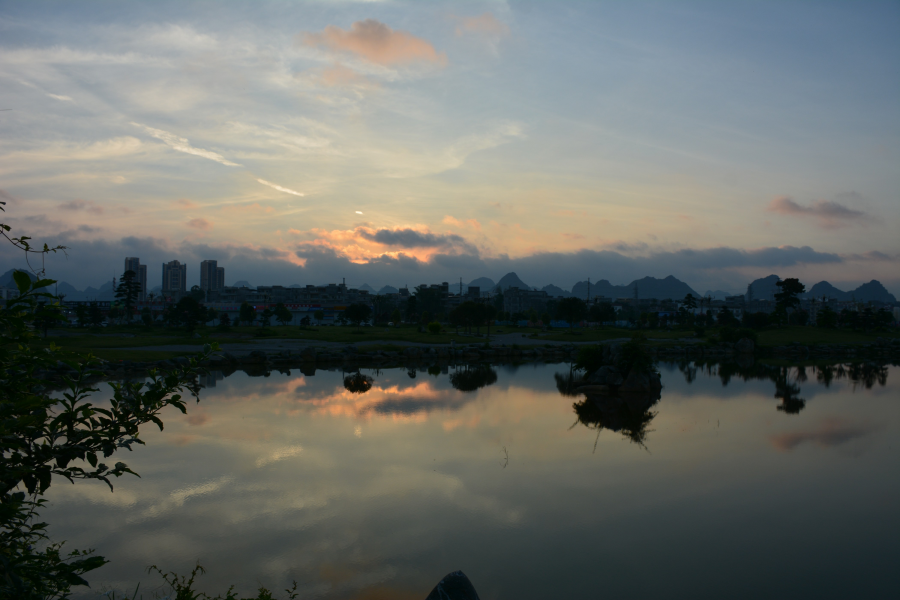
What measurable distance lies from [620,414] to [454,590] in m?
14.9

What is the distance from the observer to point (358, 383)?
2636 cm

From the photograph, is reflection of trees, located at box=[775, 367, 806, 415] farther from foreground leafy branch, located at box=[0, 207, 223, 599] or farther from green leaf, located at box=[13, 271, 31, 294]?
green leaf, located at box=[13, 271, 31, 294]

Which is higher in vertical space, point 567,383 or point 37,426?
point 37,426

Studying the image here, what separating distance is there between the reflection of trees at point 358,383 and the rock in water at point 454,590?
17951 millimetres

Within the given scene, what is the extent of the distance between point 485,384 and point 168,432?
587 inches

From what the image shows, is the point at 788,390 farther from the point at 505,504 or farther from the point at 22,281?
the point at 22,281

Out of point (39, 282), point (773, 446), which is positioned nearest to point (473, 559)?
point (39, 282)

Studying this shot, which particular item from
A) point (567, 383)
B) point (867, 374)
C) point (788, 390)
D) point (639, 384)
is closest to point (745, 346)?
point (867, 374)

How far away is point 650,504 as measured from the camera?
10211mm

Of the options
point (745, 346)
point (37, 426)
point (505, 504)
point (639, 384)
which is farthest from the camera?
point (745, 346)

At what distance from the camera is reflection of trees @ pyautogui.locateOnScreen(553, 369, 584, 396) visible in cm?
2456

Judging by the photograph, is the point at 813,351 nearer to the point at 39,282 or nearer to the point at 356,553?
the point at 356,553

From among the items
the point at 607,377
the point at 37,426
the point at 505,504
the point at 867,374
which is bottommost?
the point at 867,374

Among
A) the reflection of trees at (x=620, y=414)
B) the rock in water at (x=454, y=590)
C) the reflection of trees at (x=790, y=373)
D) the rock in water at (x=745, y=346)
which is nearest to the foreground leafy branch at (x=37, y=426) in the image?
the rock in water at (x=454, y=590)
